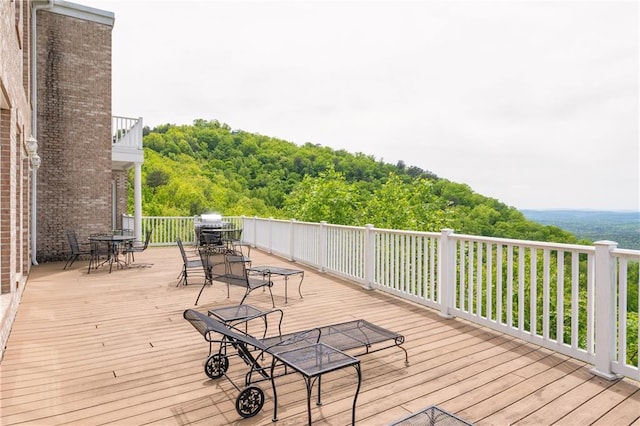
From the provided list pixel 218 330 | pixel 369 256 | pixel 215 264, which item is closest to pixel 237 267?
pixel 215 264

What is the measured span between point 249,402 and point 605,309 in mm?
2792

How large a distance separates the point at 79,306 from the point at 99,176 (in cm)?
588

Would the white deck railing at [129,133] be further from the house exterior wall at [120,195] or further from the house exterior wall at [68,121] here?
the house exterior wall at [120,195]

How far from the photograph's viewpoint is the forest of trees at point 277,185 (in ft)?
85.8

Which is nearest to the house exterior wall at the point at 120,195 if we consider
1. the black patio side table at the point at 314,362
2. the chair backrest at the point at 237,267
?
the chair backrest at the point at 237,267

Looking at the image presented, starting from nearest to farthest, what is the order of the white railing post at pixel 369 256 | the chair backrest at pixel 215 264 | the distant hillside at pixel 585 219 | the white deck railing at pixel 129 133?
1. the chair backrest at pixel 215 264
2. the white railing post at pixel 369 256
3. the white deck railing at pixel 129 133
4. the distant hillside at pixel 585 219

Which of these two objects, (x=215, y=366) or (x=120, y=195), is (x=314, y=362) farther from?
(x=120, y=195)

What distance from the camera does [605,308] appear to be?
312 cm

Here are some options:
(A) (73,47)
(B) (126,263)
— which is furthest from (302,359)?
(A) (73,47)

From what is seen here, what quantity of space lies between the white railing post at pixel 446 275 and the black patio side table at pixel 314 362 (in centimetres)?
235

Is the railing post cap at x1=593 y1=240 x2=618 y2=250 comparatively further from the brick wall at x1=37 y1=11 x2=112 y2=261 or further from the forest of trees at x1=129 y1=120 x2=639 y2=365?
the forest of trees at x1=129 y1=120 x2=639 y2=365

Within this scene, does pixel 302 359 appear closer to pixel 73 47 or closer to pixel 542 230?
pixel 73 47

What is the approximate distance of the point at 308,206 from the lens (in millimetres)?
19609

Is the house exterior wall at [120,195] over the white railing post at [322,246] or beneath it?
over
